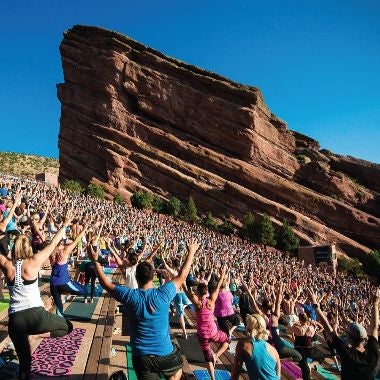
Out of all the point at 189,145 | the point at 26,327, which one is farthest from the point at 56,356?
the point at 189,145

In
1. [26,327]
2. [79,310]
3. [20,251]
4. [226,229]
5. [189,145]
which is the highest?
[189,145]

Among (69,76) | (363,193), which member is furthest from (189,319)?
(69,76)

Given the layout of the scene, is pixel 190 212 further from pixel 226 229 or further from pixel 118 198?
pixel 118 198

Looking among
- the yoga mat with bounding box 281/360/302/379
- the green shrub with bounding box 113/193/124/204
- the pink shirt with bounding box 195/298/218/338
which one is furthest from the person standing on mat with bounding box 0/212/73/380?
the green shrub with bounding box 113/193/124/204

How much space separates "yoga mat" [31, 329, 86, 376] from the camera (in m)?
5.39

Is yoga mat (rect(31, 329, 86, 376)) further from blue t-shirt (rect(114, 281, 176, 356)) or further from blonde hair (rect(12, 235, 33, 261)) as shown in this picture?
blue t-shirt (rect(114, 281, 176, 356))

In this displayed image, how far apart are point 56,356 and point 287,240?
1812 inches

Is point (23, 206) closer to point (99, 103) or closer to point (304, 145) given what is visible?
point (99, 103)

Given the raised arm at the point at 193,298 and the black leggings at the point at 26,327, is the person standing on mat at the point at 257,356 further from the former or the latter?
the raised arm at the point at 193,298

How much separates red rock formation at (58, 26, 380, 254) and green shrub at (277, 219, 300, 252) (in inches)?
101

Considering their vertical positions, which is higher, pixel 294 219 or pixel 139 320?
pixel 294 219

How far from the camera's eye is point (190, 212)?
53.0 m

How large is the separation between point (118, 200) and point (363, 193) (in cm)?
3507

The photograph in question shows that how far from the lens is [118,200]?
5297cm
